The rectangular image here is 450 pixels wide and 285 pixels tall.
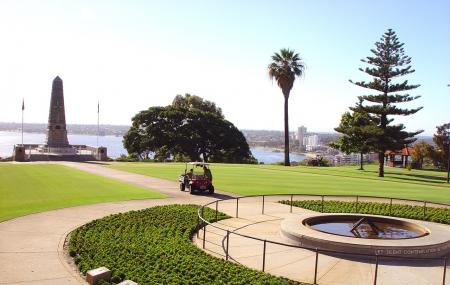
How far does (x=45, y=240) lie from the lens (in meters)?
13.7

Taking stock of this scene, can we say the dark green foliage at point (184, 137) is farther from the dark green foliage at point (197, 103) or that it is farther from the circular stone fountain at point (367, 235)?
the circular stone fountain at point (367, 235)

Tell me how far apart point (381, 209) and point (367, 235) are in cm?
689

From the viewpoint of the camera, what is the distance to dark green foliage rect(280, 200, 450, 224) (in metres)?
19.6

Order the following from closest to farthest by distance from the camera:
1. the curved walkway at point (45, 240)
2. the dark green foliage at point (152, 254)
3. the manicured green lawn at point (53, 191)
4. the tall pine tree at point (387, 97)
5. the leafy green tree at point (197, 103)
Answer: the dark green foliage at point (152, 254) → the curved walkway at point (45, 240) → the manicured green lawn at point (53, 191) → the tall pine tree at point (387, 97) → the leafy green tree at point (197, 103)

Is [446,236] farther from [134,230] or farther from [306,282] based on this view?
[134,230]

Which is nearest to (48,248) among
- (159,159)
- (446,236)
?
(446,236)

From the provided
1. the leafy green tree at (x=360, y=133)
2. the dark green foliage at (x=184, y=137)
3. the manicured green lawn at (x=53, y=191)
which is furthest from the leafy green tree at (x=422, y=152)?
the manicured green lawn at (x=53, y=191)

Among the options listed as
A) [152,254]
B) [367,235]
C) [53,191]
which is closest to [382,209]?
[367,235]

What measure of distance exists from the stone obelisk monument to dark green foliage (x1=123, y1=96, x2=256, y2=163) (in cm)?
883

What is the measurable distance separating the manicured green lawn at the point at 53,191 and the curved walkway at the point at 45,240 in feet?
4.01

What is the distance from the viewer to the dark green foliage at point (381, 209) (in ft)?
64.3

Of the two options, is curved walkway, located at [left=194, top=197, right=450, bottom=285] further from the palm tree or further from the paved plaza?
the palm tree

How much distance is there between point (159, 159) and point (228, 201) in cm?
4012

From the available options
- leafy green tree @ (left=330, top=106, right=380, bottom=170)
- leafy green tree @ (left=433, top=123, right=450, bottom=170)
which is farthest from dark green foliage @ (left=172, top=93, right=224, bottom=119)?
leafy green tree @ (left=433, top=123, right=450, bottom=170)
